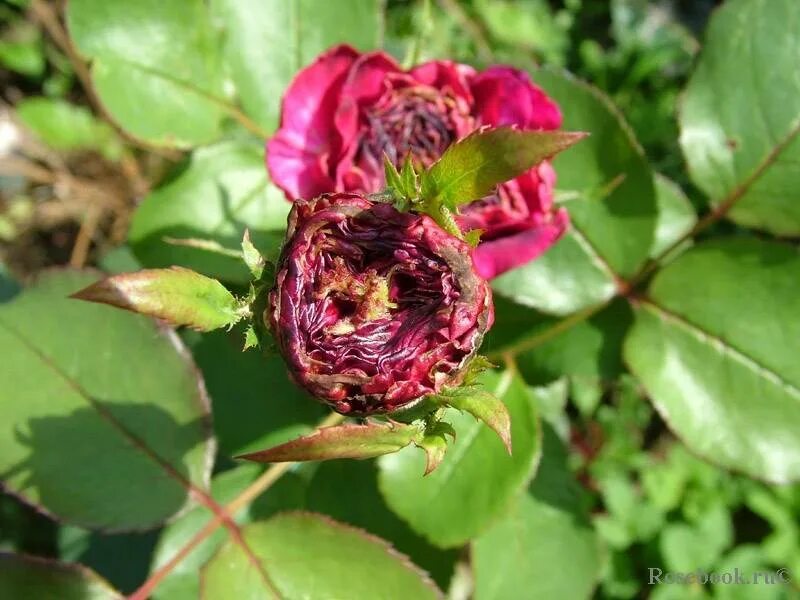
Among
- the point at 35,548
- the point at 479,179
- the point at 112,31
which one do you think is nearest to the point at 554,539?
the point at 479,179

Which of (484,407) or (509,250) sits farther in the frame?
(509,250)

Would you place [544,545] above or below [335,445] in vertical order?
below

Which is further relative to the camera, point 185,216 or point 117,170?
point 117,170

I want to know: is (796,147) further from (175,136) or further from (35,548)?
(35,548)

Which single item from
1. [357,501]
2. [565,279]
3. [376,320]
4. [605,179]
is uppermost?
[376,320]

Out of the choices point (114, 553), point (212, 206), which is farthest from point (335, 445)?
point (114, 553)

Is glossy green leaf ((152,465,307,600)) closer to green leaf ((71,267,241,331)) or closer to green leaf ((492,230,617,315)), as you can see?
green leaf ((492,230,617,315))

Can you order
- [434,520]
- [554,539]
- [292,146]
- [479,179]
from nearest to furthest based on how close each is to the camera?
[479,179] → [292,146] → [434,520] → [554,539]

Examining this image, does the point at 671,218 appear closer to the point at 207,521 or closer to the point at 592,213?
the point at 592,213
